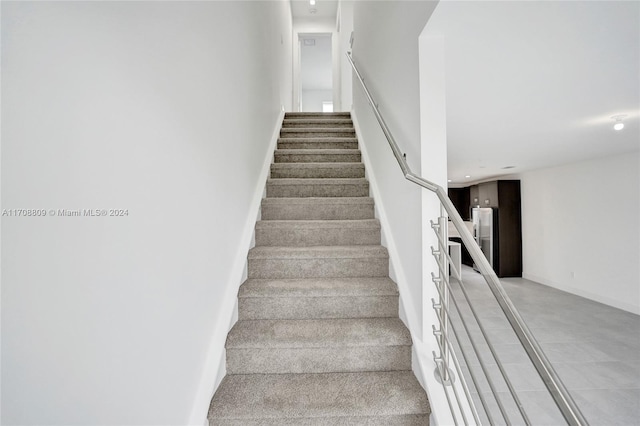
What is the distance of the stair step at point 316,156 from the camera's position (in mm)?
2809

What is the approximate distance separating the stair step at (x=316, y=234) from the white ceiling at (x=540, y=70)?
3.90 feet

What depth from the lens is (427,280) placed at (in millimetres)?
1255

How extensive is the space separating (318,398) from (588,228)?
6.13 m

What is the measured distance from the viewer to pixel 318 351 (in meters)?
1.31

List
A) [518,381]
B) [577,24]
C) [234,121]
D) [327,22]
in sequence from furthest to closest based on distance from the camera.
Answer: [327,22] → [518,381] → [234,121] → [577,24]

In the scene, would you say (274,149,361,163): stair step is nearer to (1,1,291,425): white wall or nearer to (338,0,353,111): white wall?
(1,1,291,425): white wall

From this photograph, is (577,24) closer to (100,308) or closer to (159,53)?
(159,53)

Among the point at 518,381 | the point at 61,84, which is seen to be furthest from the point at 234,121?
the point at 518,381

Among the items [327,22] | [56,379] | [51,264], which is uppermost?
[327,22]

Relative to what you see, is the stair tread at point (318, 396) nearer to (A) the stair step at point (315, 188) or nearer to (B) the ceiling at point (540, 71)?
(A) the stair step at point (315, 188)

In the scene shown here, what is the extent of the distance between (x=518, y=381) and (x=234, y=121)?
320cm

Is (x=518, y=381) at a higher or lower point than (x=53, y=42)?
lower

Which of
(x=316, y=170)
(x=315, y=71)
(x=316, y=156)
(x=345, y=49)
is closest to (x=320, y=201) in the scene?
(x=316, y=170)

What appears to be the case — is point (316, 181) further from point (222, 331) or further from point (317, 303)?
point (222, 331)
